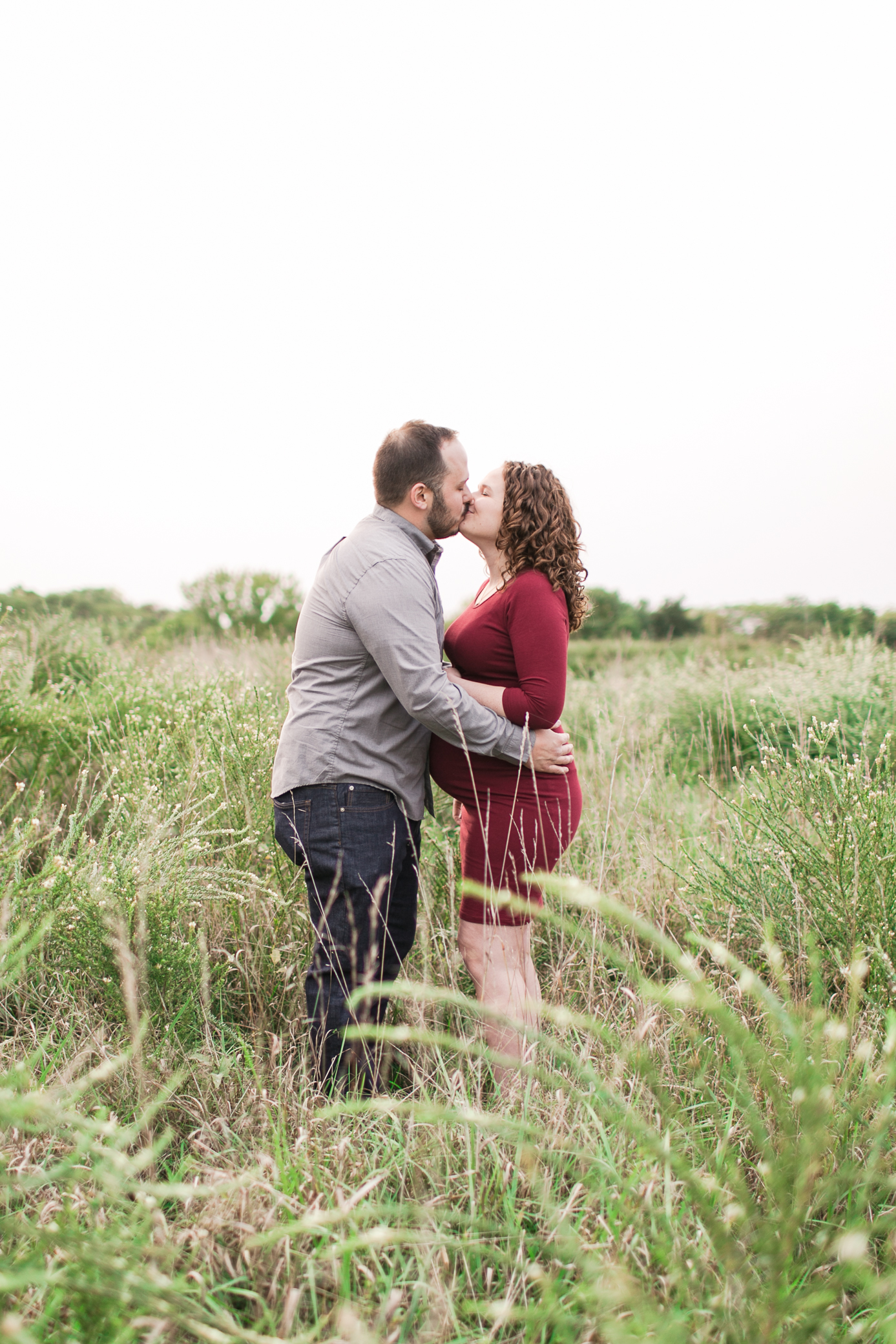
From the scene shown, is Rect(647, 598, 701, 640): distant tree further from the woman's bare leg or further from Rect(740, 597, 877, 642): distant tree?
the woman's bare leg

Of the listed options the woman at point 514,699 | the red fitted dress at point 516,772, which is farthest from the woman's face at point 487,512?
the red fitted dress at point 516,772

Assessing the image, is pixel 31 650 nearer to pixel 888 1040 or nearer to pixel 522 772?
pixel 522 772

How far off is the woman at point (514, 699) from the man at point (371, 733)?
0.45 feet

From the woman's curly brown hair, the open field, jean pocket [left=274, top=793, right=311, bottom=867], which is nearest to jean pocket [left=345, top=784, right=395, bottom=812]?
jean pocket [left=274, top=793, right=311, bottom=867]

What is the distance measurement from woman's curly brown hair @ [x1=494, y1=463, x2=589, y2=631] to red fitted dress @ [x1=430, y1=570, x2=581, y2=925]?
7 cm

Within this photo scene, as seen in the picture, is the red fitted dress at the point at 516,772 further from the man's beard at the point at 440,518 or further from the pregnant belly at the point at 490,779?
the man's beard at the point at 440,518

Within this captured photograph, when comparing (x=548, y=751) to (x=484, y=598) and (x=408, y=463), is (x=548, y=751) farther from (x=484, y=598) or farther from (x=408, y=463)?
(x=408, y=463)

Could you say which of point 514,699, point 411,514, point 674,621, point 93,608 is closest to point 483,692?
point 514,699

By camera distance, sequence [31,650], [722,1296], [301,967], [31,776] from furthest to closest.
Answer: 1. [31,650]
2. [31,776]
3. [301,967]
4. [722,1296]

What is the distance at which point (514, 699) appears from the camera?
2.79 meters

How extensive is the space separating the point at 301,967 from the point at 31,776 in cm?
236

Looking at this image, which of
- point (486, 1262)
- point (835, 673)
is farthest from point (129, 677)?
point (835, 673)

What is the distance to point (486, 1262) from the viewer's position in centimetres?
164

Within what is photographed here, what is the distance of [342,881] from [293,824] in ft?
0.91
